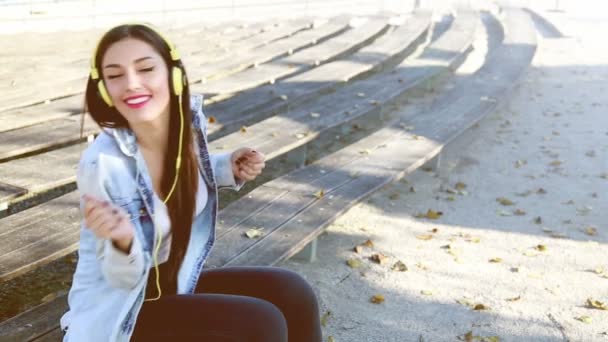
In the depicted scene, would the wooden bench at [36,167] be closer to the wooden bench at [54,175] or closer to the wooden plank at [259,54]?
the wooden bench at [54,175]

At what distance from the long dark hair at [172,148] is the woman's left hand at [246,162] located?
0.69ft

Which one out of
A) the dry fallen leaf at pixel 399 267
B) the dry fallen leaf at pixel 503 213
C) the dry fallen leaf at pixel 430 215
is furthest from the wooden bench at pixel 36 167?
the dry fallen leaf at pixel 503 213

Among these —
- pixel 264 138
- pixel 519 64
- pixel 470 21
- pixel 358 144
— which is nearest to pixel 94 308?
pixel 264 138

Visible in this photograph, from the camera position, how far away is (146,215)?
1.89 meters

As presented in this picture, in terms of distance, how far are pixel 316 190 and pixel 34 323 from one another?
1.94 metres

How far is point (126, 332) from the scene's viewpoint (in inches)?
71.7

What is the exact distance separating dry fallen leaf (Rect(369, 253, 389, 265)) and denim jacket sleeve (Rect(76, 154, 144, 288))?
7.50 feet

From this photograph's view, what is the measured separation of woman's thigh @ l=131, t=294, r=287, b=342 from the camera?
1870 millimetres

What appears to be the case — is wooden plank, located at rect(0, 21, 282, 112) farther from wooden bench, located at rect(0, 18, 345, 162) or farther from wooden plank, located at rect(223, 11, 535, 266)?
wooden plank, located at rect(223, 11, 535, 266)

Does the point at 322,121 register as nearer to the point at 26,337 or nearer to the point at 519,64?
the point at 26,337

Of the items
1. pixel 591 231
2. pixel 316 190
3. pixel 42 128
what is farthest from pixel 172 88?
Answer: pixel 591 231

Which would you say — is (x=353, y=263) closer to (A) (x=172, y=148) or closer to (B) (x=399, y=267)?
(B) (x=399, y=267)

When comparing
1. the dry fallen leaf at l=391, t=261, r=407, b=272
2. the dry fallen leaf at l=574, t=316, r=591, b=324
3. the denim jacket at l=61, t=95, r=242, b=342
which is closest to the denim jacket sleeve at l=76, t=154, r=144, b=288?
the denim jacket at l=61, t=95, r=242, b=342

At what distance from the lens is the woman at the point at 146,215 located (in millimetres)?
1813
